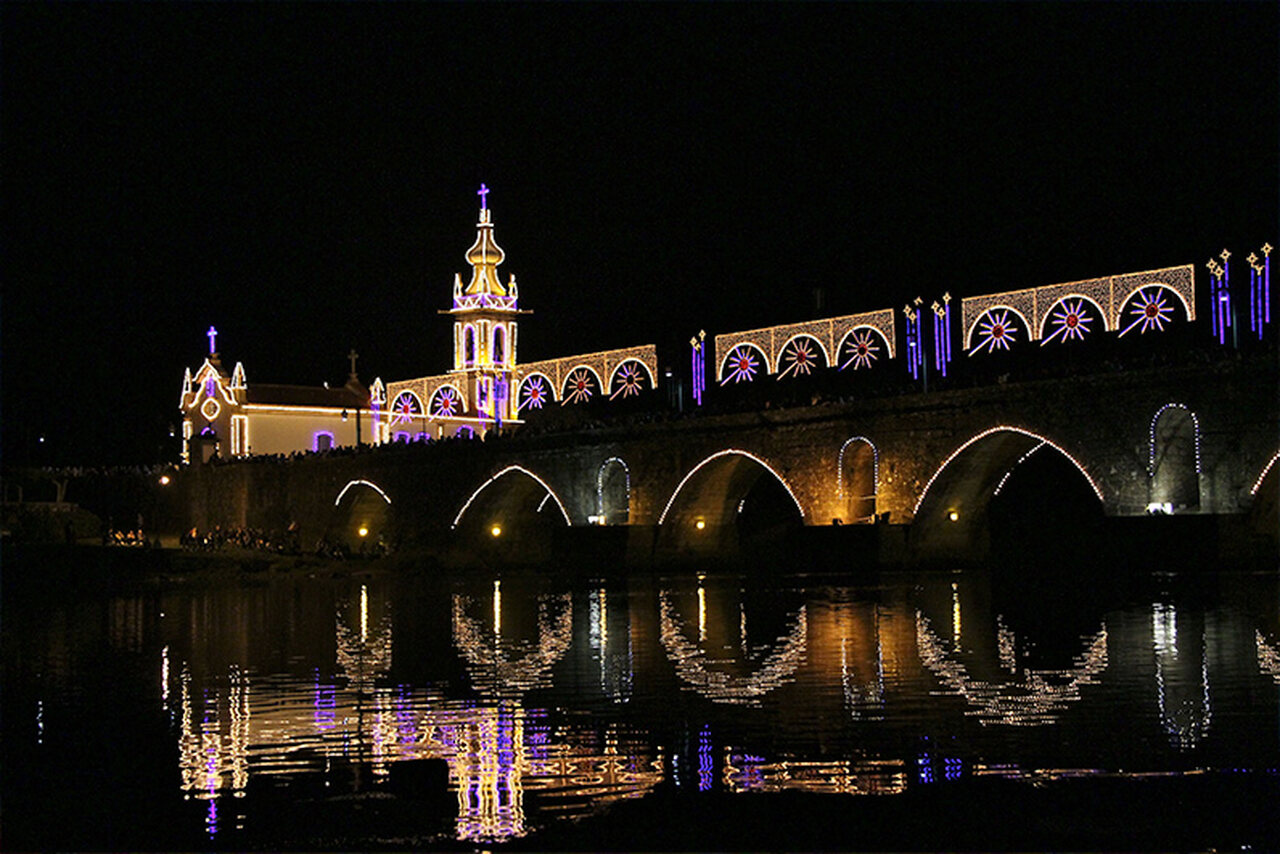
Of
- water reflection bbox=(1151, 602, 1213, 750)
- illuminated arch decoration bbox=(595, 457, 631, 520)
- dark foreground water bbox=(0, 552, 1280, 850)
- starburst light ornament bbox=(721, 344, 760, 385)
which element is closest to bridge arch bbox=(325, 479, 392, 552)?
illuminated arch decoration bbox=(595, 457, 631, 520)

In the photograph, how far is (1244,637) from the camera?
2205 cm

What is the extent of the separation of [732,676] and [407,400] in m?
73.9

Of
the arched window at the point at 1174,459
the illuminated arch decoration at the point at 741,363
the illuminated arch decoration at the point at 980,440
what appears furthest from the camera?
the illuminated arch decoration at the point at 741,363

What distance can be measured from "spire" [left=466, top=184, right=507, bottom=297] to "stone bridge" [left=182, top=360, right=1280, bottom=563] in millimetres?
14300

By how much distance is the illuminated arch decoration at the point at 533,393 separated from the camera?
79.5 meters

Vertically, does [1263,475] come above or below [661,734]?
above

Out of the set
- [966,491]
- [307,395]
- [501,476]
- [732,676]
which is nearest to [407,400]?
[307,395]

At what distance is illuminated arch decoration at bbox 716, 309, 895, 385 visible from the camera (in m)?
54.0

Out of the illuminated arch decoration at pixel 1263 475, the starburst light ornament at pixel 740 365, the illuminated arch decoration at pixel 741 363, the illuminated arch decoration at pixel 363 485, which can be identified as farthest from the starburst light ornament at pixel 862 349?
the illuminated arch decoration at pixel 363 485

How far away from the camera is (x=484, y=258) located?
89.2m

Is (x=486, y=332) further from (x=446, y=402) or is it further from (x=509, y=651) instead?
(x=509, y=651)

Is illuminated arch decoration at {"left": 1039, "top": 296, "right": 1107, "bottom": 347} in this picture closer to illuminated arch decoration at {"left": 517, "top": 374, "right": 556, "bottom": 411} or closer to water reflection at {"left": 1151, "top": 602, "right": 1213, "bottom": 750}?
water reflection at {"left": 1151, "top": 602, "right": 1213, "bottom": 750}

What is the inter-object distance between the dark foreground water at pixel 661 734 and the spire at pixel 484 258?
61.0m

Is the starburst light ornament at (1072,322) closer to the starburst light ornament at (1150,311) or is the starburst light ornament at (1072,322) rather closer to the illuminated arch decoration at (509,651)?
the starburst light ornament at (1150,311)
